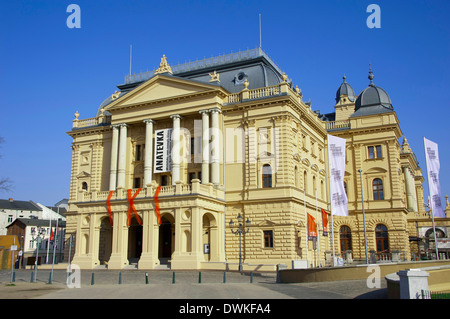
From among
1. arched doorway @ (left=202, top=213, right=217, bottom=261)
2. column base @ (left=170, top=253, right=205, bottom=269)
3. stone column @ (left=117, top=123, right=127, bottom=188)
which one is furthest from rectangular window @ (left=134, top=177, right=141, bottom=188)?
column base @ (left=170, top=253, right=205, bottom=269)

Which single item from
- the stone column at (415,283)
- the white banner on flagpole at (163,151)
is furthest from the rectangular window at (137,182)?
the stone column at (415,283)

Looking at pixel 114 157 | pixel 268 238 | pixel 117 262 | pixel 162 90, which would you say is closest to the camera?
pixel 117 262

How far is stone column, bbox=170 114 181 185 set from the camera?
45.4 metres

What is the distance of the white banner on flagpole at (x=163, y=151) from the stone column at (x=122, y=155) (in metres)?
3.96

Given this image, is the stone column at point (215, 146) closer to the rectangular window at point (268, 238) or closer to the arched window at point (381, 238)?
the rectangular window at point (268, 238)

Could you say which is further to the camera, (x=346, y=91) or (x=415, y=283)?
(x=346, y=91)

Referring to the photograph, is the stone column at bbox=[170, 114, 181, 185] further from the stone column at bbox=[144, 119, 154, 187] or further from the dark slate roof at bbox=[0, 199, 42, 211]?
the dark slate roof at bbox=[0, 199, 42, 211]

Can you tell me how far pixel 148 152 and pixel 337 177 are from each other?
21.2 metres

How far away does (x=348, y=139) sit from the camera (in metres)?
54.9

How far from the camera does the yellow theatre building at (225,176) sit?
41.8m

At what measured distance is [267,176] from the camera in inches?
1737

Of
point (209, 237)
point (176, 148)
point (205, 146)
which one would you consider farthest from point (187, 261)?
point (176, 148)

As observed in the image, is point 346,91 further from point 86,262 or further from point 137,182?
point 86,262

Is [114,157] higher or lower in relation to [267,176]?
higher
